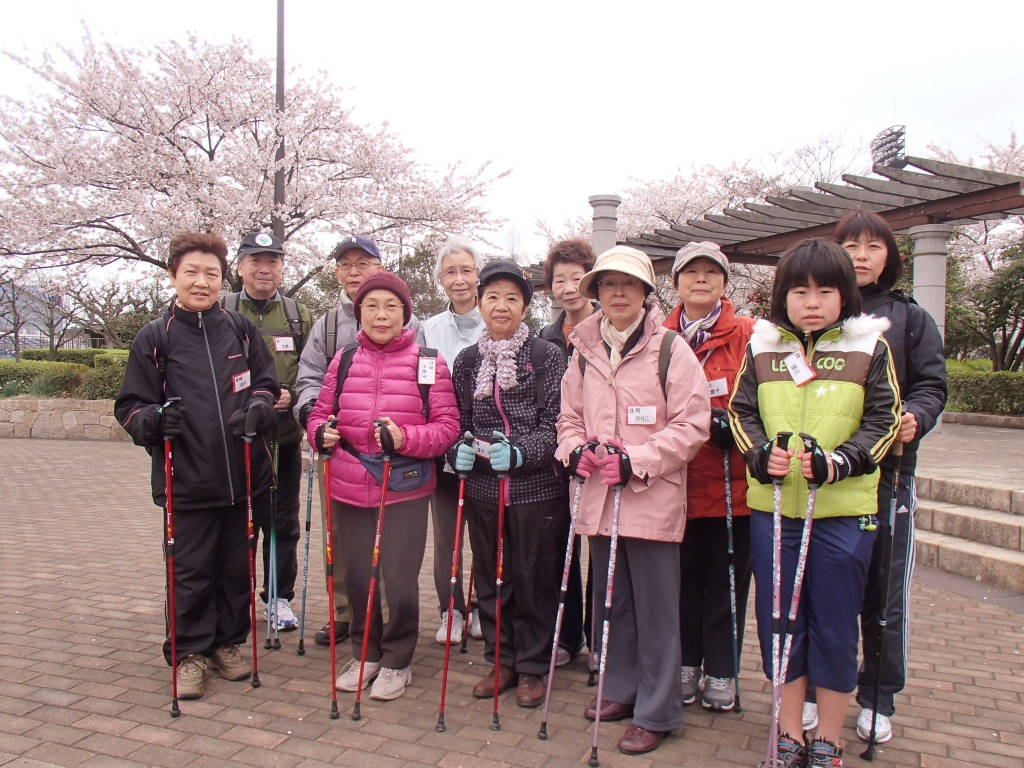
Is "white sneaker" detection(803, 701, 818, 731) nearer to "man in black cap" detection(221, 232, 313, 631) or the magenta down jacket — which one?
the magenta down jacket

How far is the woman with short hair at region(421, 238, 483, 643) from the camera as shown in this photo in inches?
169

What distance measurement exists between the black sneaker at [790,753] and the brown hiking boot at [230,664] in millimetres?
2419

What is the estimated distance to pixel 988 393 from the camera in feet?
44.0

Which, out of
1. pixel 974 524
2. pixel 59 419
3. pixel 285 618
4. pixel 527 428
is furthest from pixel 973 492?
pixel 59 419

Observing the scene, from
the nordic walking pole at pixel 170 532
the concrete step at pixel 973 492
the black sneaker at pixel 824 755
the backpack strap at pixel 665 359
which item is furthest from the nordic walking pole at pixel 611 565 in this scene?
the concrete step at pixel 973 492

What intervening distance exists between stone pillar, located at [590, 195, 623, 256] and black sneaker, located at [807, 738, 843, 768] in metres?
8.63

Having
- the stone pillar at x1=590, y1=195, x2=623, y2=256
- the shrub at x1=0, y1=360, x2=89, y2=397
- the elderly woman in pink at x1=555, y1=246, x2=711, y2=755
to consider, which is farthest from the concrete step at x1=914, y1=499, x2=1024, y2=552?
the shrub at x1=0, y1=360, x2=89, y2=397

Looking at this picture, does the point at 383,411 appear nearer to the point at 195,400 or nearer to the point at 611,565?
the point at 195,400

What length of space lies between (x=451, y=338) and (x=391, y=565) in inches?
54.1

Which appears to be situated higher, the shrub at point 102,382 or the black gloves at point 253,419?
the black gloves at point 253,419

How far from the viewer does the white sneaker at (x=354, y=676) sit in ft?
12.0

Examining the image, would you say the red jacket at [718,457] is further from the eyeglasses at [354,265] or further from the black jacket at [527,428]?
the eyeglasses at [354,265]

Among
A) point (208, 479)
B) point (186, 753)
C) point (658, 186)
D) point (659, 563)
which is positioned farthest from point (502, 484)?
point (658, 186)

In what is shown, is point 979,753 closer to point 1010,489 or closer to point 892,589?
point 892,589
